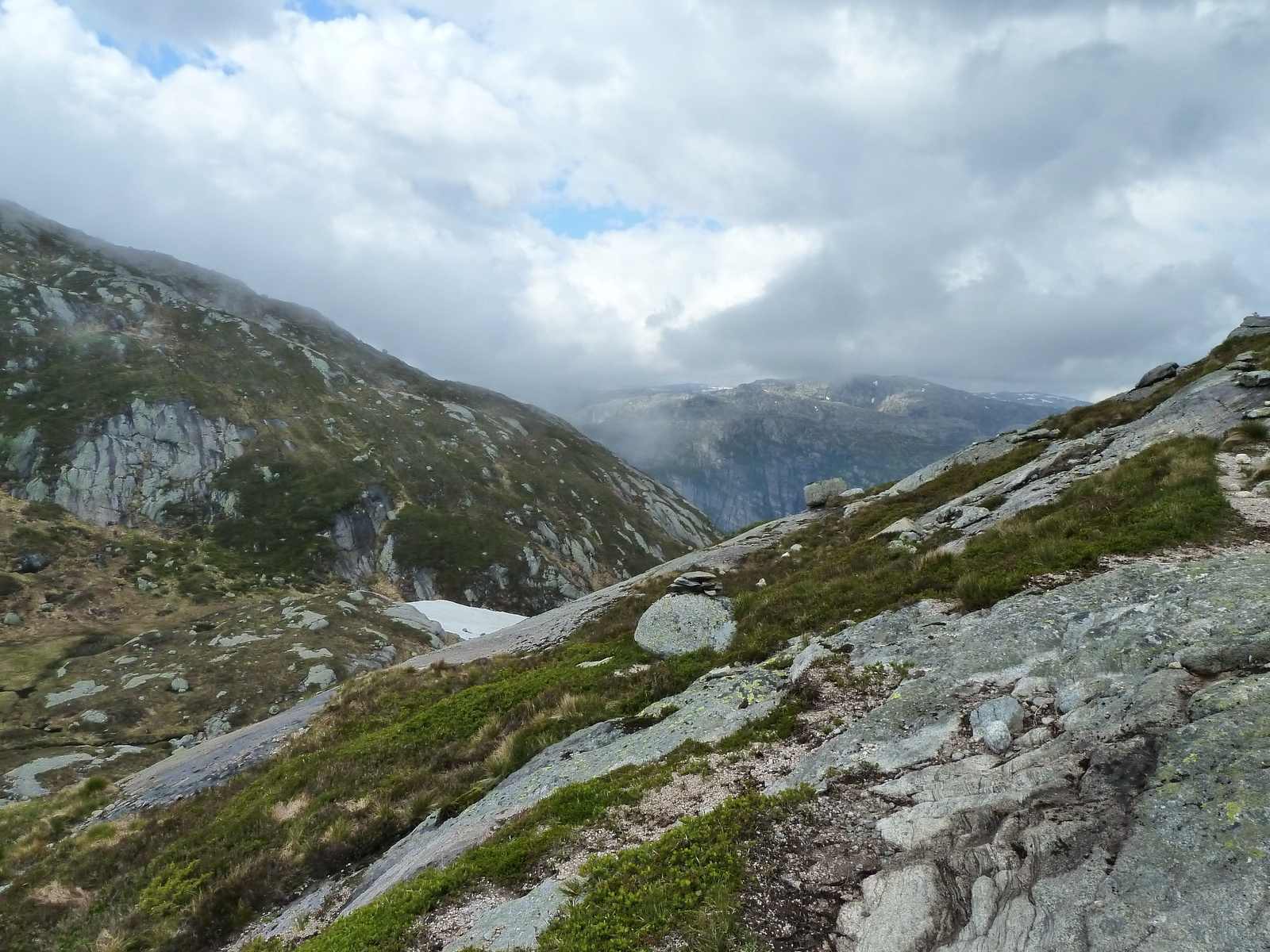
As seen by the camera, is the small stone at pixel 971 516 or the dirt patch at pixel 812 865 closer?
the dirt patch at pixel 812 865

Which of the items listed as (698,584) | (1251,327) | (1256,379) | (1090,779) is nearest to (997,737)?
(1090,779)

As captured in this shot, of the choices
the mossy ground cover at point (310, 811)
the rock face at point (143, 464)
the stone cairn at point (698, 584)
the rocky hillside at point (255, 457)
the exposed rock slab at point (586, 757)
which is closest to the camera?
the exposed rock slab at point (586, 757)

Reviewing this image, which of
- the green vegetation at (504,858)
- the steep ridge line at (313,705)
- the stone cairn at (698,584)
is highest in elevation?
the stone cairn at (698,584)

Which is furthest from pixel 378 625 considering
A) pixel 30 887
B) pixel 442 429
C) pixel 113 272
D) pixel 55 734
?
pixel 113 272

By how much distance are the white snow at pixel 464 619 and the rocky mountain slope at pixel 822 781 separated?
46.6 meters

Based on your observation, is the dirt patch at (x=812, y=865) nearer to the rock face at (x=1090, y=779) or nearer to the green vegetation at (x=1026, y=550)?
the rock face at (x=1090, y=779)

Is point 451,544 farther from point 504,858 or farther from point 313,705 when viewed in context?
point 504,858

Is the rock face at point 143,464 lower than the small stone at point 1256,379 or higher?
higher

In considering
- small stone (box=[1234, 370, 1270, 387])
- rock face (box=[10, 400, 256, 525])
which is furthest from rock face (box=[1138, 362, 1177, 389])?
rock face (box=[10, 400, 256, 525])

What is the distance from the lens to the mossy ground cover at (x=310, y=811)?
13.4 meters

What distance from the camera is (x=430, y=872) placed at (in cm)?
998

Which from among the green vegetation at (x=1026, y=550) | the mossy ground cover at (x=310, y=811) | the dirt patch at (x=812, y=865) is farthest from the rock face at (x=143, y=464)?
the dirt patch at (x=812, y=865)

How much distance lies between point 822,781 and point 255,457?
124 m

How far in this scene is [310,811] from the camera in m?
15.7
